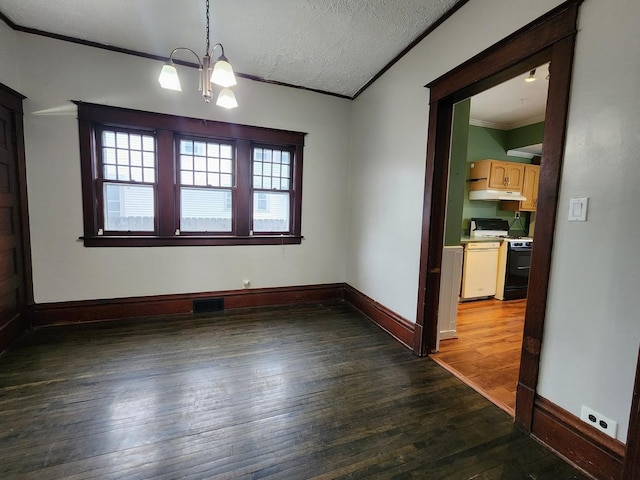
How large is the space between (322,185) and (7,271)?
3.38 metres

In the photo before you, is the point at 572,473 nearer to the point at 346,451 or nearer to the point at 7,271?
the point at 346,451

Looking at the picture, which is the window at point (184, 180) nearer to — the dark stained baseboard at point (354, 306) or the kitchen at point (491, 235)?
the dark stained baseboard at point (354, 306)

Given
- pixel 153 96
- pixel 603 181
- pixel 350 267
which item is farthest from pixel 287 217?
pixel 603 181

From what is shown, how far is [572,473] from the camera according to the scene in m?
1.49

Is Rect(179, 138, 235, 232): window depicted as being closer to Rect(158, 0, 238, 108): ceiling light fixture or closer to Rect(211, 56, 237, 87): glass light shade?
Rect(158, 0, 238, 108): ceiling light fixture

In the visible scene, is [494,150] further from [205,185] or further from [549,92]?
[205,185]

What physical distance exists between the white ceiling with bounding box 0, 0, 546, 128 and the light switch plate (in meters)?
1.76

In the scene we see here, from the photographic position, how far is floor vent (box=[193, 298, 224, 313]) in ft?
11.7

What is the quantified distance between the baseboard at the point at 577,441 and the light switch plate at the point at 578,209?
1064 mm

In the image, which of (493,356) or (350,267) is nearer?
(493,356)

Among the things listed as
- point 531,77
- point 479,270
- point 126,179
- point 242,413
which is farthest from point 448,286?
point 126,179

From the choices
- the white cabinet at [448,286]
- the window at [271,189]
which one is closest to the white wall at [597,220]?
the white cabinet at [448,286]

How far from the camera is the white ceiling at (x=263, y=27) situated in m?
2.31

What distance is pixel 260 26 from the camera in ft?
8.38
